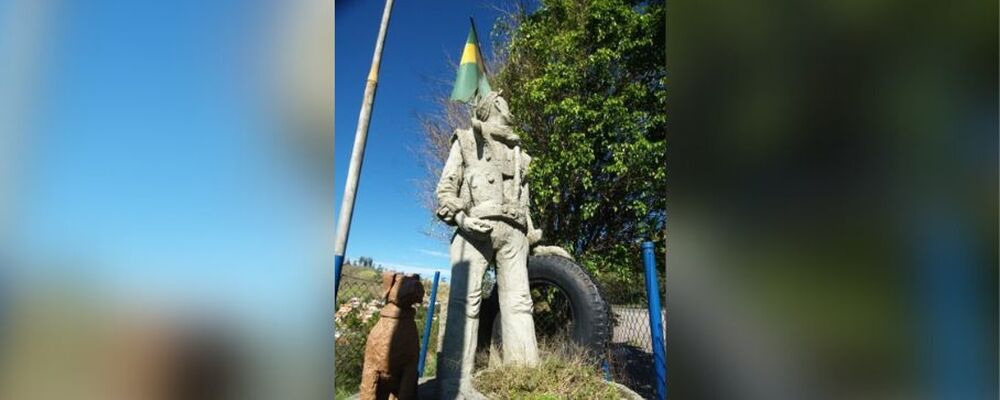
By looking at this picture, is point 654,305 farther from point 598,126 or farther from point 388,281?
point 598,126

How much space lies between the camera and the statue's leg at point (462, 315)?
13.6 feet

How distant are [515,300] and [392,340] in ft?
4.23

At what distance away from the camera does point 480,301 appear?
430 cm

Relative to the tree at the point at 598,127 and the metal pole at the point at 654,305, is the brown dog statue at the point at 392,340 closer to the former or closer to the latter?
the metal pole at the point at 654,305
